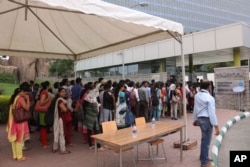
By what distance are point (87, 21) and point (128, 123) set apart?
11.3ft

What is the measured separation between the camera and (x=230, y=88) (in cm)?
1434

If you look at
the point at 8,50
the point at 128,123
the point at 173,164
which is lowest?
the point at 173,164

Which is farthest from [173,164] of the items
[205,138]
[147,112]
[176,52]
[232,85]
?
[176,52]

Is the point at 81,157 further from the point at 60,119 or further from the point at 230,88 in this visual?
the point at 230,88

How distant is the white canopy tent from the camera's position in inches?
211

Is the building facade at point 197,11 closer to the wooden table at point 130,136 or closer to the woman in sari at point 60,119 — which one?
the woman in sari at point 60,119

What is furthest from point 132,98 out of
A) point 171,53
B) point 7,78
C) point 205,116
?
point 7,78

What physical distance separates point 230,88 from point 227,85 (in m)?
0.27

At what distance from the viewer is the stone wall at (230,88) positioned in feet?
44.8

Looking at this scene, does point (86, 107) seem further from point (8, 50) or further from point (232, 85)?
point (232, 85)

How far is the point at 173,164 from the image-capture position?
211 inches

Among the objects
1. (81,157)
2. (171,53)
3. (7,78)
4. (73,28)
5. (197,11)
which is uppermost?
(197,11)

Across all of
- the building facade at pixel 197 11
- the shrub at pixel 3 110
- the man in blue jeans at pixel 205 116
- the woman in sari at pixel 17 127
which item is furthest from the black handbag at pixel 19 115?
the building facade at pixel 197 11

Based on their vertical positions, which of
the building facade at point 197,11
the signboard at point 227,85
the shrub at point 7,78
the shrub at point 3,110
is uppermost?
the building facade at point 197,11
